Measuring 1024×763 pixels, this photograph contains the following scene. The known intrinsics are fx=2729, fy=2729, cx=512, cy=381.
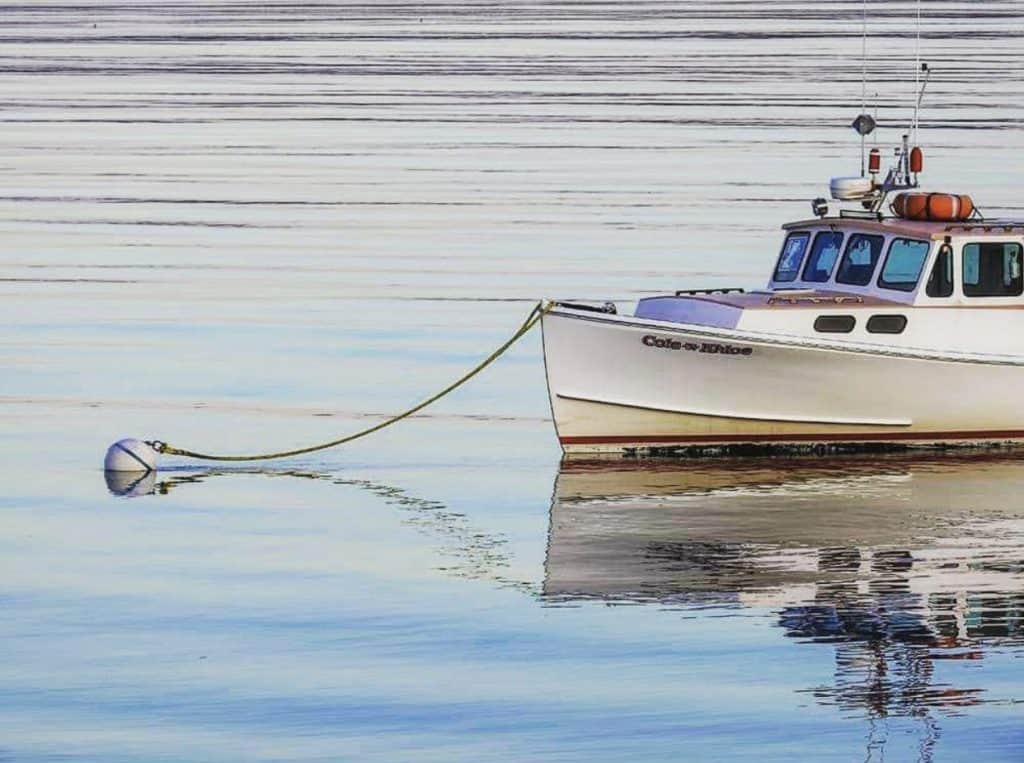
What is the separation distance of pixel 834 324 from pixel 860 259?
3.40 feet

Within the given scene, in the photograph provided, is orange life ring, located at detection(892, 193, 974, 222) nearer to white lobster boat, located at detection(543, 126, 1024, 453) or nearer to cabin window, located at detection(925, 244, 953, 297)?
white lobster boat, located at detection(543, 126, 1024, 453)

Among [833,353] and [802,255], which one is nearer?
[833,353]

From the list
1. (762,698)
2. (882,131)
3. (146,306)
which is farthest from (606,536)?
(882,131)

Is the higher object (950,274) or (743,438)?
(950,274)

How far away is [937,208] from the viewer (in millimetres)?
25359

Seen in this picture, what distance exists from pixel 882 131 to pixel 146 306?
1219 inches

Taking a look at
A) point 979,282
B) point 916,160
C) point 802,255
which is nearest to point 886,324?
point 979,282

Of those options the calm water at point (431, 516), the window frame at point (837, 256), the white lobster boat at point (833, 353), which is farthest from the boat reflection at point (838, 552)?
the window frame at point (837, 256)

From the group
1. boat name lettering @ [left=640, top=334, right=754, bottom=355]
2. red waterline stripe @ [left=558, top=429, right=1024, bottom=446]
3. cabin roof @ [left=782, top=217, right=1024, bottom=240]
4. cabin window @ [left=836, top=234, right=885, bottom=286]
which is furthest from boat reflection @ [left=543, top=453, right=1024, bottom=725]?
cabin roof @ [left=782, top=217, right=1024, bottom=240]

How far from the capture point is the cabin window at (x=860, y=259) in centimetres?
2509

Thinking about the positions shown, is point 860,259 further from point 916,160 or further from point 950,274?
point 916,160

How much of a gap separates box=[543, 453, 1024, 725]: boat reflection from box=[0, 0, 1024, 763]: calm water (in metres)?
0.05

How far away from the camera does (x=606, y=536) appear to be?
21391mm

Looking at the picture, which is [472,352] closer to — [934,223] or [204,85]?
[934,223]
